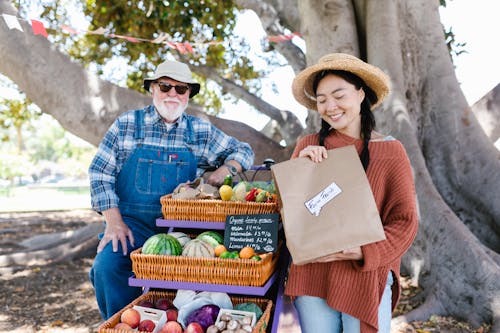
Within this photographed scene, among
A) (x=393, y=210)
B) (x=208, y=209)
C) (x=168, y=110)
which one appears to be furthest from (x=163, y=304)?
(x=393, y=210)

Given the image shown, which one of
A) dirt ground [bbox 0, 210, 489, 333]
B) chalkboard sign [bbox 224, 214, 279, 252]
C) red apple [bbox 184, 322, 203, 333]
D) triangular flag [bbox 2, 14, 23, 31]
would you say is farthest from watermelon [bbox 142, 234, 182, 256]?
triangular flag [bbox 2, 14, 23, 31]

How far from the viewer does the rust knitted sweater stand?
221 centimetres

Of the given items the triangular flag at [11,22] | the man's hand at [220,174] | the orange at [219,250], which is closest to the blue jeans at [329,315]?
the orange at [219,250]

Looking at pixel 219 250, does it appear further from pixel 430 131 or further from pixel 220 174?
pixel 430 131

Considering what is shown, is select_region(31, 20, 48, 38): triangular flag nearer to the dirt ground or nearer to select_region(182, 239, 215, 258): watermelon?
the dirt ground

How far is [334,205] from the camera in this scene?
85.1 inches

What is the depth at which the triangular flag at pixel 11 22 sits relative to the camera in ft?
19.3

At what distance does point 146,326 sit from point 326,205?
3.67 feet

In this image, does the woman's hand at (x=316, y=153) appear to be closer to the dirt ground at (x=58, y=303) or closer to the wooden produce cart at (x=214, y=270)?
the wooden produce cart at (x=214, y=270)

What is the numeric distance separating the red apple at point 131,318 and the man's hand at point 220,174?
3.31 feet

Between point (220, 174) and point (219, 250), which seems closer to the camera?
point (219, 250)

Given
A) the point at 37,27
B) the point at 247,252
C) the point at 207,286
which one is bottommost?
the point at 207,286

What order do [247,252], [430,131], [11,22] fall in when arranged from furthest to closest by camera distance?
[430,131]
[11,22]
[247,252]

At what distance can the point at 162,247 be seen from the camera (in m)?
2.56
